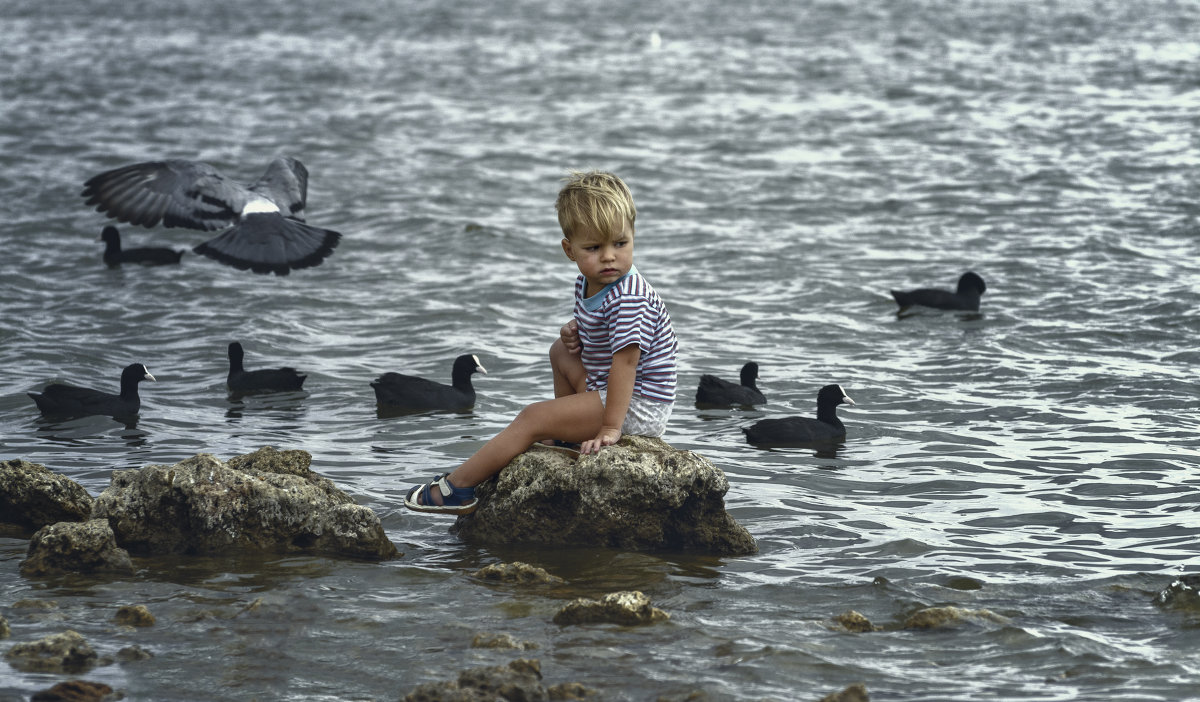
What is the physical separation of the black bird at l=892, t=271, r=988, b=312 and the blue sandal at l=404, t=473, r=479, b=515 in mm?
7868

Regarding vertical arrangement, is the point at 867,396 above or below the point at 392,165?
below

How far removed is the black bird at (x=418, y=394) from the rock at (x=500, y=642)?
526cm

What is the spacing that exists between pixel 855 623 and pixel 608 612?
1126 mm

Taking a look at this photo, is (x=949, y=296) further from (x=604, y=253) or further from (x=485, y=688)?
(x=485, y=688)

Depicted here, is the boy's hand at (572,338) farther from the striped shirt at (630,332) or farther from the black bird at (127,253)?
the black bird at (127,253)

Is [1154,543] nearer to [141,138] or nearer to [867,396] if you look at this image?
[867,396]

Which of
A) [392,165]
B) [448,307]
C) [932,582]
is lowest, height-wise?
[932,582]

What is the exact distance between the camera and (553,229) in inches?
728

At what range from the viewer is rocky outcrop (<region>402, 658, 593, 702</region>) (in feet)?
16.5

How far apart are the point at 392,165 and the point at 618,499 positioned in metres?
16.6

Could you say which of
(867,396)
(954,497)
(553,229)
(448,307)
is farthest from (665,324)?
(553,229)

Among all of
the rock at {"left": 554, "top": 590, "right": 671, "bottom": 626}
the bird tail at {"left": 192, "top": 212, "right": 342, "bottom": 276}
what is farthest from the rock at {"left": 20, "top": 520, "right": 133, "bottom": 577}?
the bird tail at {"left": 192, "top": 212, "right": 342, "bottom": 276}

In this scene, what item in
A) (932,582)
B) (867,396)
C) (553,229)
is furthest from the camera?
(553,229)

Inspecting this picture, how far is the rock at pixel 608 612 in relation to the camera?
5.96 meters
